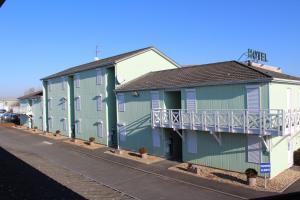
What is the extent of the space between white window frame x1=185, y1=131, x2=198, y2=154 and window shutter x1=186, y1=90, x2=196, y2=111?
1.81 meters

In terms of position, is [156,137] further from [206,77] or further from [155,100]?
[206,77]

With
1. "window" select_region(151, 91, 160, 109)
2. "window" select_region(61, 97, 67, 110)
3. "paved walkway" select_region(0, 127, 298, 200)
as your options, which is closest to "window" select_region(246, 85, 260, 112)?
"paved walkway" select_region(0, 127, 298, 200)

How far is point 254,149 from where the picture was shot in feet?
66.9

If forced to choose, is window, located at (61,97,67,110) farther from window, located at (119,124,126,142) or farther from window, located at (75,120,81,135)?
window, located at (119,124,126,142)

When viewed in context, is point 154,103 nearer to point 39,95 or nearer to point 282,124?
point 282,124

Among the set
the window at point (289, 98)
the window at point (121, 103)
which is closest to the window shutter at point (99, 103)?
the window at point (121, 103)

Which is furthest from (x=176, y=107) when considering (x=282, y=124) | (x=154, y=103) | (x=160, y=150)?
(x=282, y=124)

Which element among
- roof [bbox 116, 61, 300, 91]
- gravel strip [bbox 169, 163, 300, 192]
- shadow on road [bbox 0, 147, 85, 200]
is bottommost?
gravel strip [bbox 169, 163, 300, 192]

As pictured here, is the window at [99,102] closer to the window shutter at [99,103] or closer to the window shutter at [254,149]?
the window shutter at [99,103]

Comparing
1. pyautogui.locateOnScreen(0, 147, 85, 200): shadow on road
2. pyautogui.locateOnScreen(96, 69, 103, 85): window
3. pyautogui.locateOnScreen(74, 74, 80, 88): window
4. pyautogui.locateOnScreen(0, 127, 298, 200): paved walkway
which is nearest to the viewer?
pyautogui.locateOnScreen(0, 147, 85, 200): shadow on road

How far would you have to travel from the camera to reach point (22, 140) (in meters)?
40.5

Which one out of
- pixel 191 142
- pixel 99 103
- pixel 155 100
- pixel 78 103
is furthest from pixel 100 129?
pixel 191 142

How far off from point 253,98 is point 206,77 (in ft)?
14.7

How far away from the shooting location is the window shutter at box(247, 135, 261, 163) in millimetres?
20234
